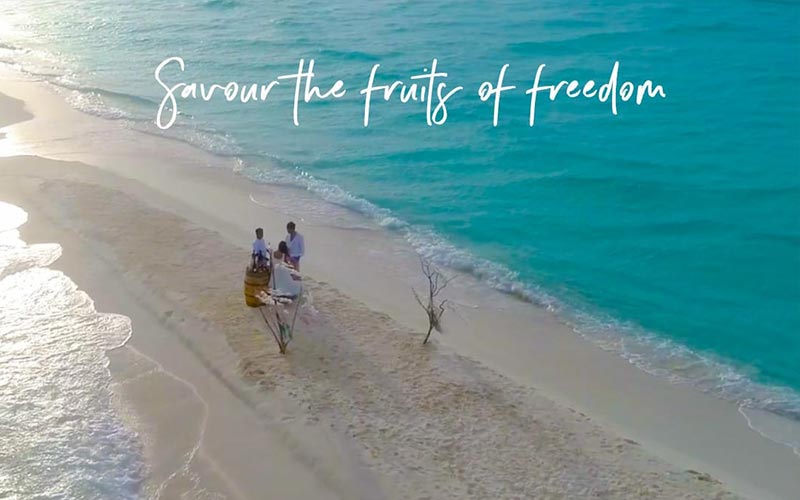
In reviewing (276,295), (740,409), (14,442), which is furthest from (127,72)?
(740,409)

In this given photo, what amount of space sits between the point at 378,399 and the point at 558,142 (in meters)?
14.5

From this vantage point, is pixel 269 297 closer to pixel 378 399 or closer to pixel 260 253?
pixel 260 253

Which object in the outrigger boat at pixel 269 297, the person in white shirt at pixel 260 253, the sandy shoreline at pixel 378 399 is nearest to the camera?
the sandy shoreline at pixel 378 399

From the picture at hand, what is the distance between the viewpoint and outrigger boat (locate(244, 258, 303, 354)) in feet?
43.8

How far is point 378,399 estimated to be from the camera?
38.1 ft

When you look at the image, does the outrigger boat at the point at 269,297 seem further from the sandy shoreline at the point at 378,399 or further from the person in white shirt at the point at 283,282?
the sandy shoreline at the point at 378,399

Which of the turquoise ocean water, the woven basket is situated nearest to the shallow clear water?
the woven basket

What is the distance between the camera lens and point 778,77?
30.5m

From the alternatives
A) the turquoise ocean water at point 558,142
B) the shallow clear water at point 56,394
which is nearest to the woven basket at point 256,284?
the shallow clear water at point 56,394

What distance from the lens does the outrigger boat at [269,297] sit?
1334 centimetres

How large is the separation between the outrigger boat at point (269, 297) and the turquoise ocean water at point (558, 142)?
167 inches

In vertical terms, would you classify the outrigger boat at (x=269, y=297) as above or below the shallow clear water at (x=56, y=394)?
above

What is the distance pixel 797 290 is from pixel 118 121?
1781 cm

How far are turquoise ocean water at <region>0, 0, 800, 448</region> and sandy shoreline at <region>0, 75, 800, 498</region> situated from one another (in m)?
1.37
